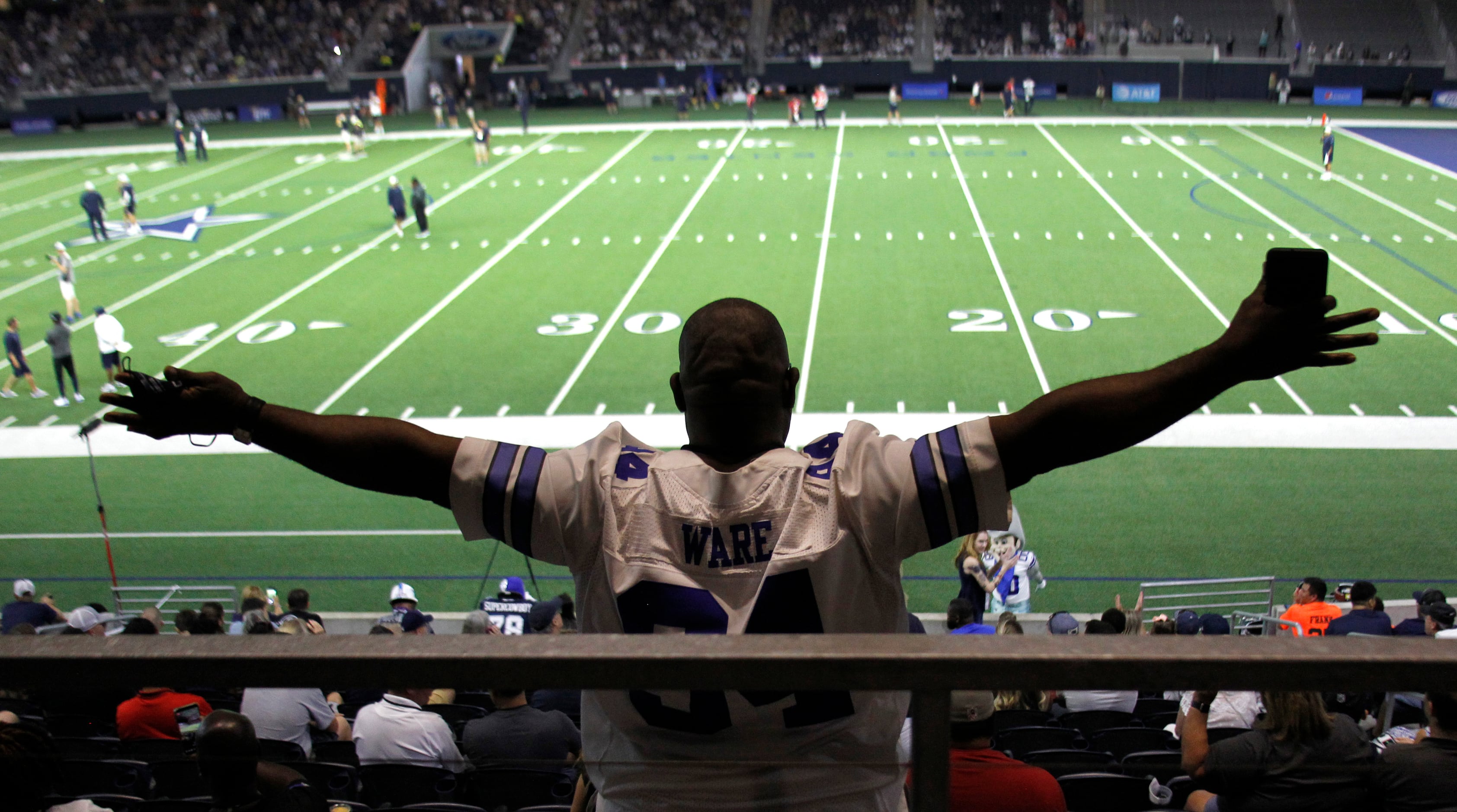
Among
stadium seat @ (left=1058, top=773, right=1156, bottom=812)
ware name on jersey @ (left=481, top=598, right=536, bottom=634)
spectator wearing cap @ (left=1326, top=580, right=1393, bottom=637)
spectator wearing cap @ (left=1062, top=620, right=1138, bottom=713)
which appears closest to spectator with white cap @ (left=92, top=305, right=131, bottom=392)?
ware name on jersey @ (left=481, top=598, right=536, bottom=634)

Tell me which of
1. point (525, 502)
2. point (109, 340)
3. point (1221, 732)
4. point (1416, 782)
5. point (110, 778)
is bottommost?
point (109, 340)

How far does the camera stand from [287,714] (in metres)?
6.22

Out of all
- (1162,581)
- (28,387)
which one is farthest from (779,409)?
(28,387)

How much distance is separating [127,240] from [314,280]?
714cm

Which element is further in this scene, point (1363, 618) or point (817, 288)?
point (817, 288)

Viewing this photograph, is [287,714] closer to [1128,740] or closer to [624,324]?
[1128,740]

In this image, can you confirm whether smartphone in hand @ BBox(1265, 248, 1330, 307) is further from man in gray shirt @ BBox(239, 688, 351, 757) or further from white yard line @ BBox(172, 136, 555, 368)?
white yard line @ BBox(172, 136, 555, 368)

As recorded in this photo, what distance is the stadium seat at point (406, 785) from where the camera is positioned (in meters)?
4.46

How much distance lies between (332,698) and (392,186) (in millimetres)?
19411

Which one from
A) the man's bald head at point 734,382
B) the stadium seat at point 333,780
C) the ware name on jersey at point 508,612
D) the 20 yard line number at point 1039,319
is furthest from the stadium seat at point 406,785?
the 20 yard line number at point 1039,319

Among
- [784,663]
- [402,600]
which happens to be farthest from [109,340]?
[784,663]

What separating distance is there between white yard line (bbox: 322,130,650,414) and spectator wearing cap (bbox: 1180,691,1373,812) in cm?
980

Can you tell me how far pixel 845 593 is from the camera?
2.12 meters

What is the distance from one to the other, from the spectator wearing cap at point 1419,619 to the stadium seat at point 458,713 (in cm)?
559
